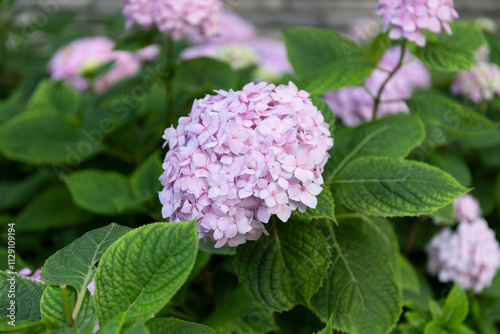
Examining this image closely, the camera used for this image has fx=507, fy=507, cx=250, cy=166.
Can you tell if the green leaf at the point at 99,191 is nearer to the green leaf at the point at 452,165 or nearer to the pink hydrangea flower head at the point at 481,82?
the green leaf at the point at 452,165

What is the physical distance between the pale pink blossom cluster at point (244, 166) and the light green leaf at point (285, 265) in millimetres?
73

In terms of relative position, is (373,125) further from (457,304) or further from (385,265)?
(457,304)

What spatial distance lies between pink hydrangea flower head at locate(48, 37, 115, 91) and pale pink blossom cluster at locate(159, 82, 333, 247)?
1.25m

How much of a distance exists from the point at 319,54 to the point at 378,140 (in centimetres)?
33

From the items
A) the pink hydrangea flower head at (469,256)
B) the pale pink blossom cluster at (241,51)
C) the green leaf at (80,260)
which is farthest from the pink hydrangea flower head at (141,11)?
the pink hydrangea flower head at (469,256)

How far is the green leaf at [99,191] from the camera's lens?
3.71 feet

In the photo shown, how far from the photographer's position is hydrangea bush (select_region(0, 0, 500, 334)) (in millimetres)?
616

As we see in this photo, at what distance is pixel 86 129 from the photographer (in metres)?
1.39

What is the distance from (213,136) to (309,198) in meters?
0.15

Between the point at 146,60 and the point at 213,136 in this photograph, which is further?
the point at 146,60

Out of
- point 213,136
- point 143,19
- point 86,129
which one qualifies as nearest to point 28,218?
point 86,129

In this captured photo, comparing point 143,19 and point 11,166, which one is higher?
point 143,19

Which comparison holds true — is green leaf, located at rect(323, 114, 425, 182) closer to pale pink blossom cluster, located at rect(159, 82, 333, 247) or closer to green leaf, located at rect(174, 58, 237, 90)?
pale pink blossom cluster, located at rect(159, 82, 333, 247)

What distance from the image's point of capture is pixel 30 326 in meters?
0.53
